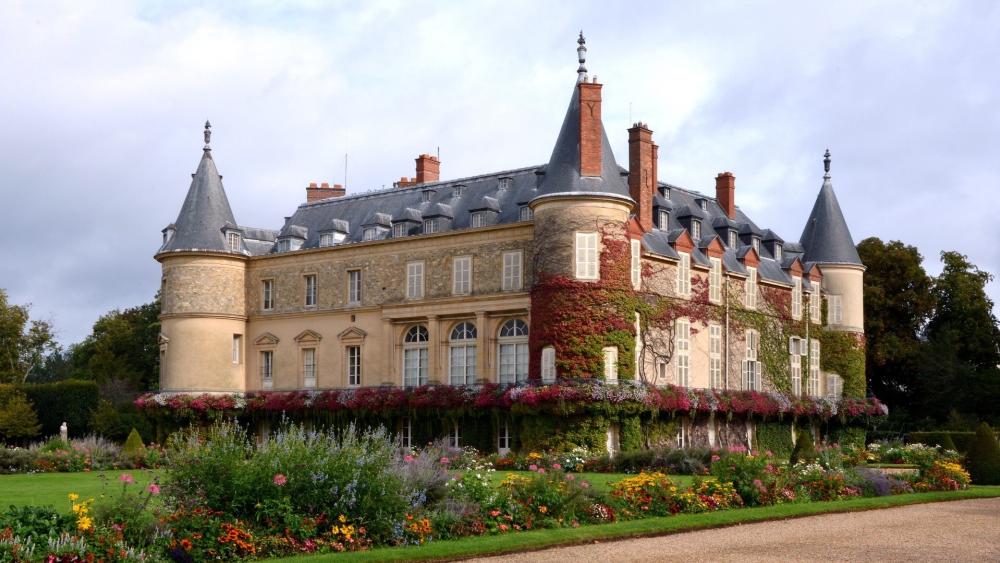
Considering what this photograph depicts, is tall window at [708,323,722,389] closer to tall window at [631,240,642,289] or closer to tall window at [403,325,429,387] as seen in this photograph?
tall window at [631,240,642,289]

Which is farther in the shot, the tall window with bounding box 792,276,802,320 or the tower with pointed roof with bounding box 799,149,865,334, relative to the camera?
the tower with pointed roof with bounding box 799,149,865,334

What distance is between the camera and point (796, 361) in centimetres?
4650

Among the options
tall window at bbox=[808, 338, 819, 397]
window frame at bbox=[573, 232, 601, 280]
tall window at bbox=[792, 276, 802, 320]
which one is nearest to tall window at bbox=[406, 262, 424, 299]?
window frame at bbox=[573, 232, 601, 280]

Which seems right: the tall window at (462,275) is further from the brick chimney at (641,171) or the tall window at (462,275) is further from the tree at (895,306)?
the tree at (895,306)

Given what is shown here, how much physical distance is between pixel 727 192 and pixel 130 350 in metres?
34.2

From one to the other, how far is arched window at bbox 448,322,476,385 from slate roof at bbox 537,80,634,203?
589cm

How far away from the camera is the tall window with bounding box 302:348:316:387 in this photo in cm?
4412

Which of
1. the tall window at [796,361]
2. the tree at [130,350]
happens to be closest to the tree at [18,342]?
the tree at [130,350]

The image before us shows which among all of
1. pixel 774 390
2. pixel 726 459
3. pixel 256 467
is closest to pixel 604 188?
pixel 774 390

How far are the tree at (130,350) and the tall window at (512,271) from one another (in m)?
29.5

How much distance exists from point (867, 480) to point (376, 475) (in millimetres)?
13107

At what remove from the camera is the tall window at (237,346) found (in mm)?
45281

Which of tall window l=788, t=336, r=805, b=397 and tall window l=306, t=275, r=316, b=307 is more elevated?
tall window l=306, t=275, r=316, b=307

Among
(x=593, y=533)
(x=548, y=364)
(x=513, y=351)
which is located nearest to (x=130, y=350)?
(x=513, y=351)
